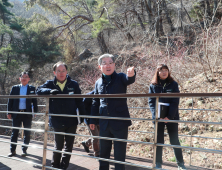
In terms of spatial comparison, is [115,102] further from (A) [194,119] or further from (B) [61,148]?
(A) [194,119]

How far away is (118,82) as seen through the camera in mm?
2527

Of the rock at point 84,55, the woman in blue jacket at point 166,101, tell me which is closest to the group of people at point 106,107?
the woman in blue jacket at point 166,101

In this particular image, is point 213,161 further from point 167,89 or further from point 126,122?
point 126,122

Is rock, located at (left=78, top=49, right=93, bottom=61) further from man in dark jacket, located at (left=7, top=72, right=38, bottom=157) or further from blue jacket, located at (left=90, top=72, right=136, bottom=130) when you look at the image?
blue jacket, located at (left=90, top=72, right=136, bottom=130)

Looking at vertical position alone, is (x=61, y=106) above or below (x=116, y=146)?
above

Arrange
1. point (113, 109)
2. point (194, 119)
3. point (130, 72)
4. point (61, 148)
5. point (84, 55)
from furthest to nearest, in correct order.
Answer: point (84, 55) < point (194, 119) < point (61, 148) < point (113, 109) < point (130, 72)

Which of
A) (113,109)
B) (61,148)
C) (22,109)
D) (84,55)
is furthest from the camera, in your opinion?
(84,55)

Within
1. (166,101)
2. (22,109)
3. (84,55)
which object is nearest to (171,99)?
(166,101)

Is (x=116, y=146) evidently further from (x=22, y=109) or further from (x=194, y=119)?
(x=194, y=119)

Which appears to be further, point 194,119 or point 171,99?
point 194,119

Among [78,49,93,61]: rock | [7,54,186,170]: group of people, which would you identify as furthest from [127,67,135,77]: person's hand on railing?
[78,49,93,61]: rock

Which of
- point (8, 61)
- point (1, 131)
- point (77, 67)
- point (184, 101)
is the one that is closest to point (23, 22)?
point (8, 61)

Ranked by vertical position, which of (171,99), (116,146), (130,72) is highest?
(130,72)

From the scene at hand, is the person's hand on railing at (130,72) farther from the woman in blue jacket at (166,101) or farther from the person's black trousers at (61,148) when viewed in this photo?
the person's black trousers at (61,148)
